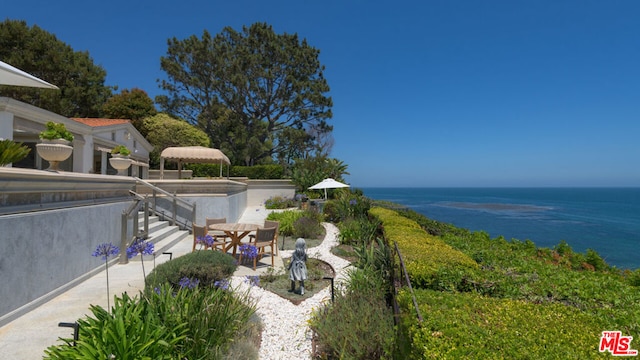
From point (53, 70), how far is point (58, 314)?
1275 inches

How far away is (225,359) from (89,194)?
16.0 feet

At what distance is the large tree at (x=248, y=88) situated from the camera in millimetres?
31516

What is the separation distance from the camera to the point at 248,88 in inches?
1278

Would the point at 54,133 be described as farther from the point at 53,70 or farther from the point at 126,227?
the point at 53,70

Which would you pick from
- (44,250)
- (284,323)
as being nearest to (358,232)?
(284,323)

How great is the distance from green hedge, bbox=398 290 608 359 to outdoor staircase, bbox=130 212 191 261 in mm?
7282

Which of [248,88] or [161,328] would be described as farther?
[248,88]

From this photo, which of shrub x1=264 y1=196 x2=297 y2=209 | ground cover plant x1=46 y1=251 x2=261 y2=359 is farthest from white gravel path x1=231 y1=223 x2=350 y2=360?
shrub x1=264 y1=196 x2=297 y2=209

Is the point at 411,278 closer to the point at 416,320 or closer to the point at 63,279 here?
the point at 416,320

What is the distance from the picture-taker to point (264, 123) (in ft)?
113

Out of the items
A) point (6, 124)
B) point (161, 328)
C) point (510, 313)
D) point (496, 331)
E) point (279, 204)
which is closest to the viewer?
point (496, 331)

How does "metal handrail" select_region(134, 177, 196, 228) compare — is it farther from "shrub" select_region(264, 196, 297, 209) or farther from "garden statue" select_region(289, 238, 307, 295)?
"shrub" select_region(264, 196, 297, 209)

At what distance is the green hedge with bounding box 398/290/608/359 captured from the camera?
2207 millimetres

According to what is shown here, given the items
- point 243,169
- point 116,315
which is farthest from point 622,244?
point 116,315
